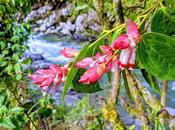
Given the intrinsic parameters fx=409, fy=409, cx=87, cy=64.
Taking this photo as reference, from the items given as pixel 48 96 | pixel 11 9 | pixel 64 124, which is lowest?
pixel 64 124

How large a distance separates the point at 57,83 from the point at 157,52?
9 centimetres

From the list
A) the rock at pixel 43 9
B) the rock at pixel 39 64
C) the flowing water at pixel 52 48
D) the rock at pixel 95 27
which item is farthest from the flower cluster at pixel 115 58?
the rock at pixel 43 9

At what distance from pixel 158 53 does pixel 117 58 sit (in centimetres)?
4

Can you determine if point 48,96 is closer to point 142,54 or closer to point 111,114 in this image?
point 111,114

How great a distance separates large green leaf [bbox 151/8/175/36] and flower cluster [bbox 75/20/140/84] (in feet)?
0.21

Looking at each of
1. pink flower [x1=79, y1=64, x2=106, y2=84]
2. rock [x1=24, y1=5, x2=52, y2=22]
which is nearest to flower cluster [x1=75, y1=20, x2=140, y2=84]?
pink flower [x1=79, y1=64, x2=106, y2=84]

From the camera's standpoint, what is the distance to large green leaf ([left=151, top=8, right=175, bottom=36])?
0.38 m

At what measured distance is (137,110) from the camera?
1.33 m

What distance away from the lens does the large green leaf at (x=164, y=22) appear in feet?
1.26

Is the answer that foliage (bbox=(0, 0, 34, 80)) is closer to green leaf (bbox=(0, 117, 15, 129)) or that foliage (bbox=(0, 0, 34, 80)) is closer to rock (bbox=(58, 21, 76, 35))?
green leaf (bbox=(0, 117, 15, 129))

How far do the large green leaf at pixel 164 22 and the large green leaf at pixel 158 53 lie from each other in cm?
5

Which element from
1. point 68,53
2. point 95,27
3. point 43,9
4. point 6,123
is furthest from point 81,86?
point 43,9

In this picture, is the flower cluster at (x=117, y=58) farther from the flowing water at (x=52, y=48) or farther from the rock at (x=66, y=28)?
the rock at (x=66, y=28)

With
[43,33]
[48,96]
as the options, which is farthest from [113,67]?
[43,33]
